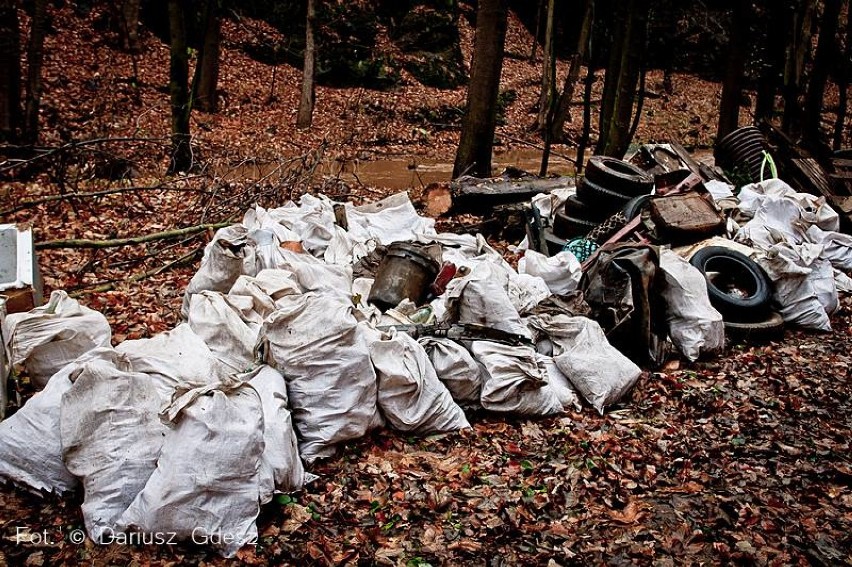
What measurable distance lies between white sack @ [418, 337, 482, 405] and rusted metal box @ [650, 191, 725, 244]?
128 inches

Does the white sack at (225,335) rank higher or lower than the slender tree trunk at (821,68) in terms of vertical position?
lower

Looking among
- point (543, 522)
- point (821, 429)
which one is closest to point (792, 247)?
point (821, 429)

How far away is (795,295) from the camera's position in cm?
575

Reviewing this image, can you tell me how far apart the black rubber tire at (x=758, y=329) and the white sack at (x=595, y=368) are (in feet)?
4.82

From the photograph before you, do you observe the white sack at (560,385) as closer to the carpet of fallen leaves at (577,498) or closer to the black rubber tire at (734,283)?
the carpet of fallen leaves at (577,498)

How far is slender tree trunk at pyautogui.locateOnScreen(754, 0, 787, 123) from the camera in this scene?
1395 centimetres

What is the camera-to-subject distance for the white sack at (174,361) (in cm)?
312

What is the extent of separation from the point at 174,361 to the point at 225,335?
45 cm

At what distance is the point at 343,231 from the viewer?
5.90 meters

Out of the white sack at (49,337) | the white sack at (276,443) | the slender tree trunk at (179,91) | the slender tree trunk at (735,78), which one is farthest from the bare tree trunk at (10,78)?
the slender tree trunk at (735,78)

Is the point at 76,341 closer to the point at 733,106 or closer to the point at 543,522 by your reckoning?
the point at 543,522

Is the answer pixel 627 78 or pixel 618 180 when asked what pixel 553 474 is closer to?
pixel 618 180

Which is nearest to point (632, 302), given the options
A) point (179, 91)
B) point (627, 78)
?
point (627, 78)

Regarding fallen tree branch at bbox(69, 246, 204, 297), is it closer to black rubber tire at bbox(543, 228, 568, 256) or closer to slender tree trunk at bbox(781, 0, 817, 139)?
black rubber tire at bbox(543, 228, 568, 256)
